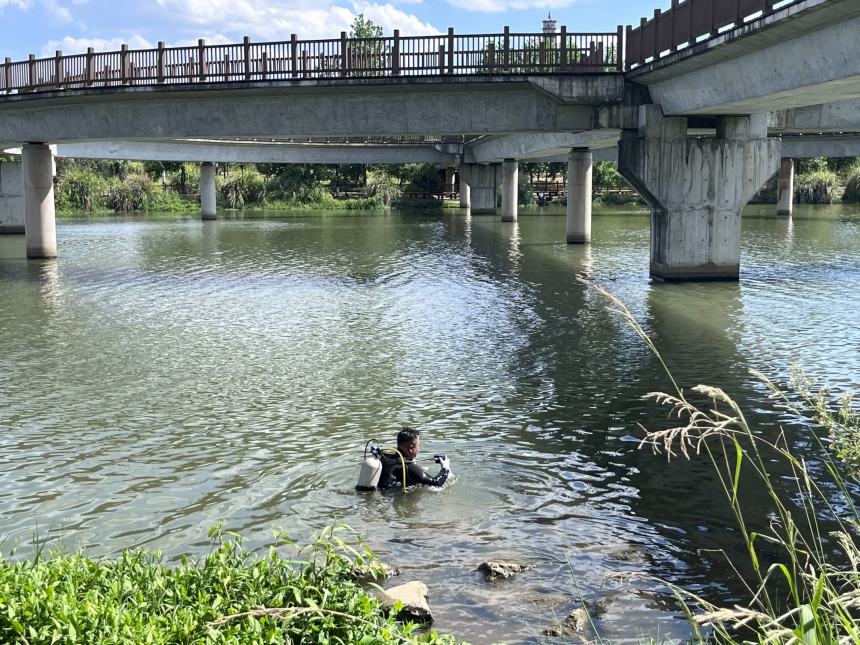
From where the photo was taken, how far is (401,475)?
10.4 metres

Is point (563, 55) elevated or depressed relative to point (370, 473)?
elevated

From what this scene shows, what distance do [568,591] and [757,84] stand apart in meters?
17.0

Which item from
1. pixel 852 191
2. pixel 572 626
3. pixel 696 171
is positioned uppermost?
pixel 852 191

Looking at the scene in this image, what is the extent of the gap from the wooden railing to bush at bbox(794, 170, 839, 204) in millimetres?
65346

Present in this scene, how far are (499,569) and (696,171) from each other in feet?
72.1

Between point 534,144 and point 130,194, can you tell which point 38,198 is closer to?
point 534,144

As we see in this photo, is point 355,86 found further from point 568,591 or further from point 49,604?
point 49,604

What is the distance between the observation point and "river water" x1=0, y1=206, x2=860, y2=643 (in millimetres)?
8797

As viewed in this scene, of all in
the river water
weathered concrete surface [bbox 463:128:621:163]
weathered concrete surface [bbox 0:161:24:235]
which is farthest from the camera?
weathered concrete surface [bbox 0:161:24:235]

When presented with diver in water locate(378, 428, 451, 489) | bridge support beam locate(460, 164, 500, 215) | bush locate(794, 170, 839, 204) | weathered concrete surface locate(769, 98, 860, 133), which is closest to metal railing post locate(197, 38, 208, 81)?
weathered concrete surface locate(769, 98, 860, 133)

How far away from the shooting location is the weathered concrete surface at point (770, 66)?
58.5ft

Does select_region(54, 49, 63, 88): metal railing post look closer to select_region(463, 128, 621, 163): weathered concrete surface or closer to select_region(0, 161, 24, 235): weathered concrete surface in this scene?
select_region(463, 128, 621, 163): weathered concrete surface

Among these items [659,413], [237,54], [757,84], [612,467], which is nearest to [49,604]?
[612,467]

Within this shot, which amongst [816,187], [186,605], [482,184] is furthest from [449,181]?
[186,605]
